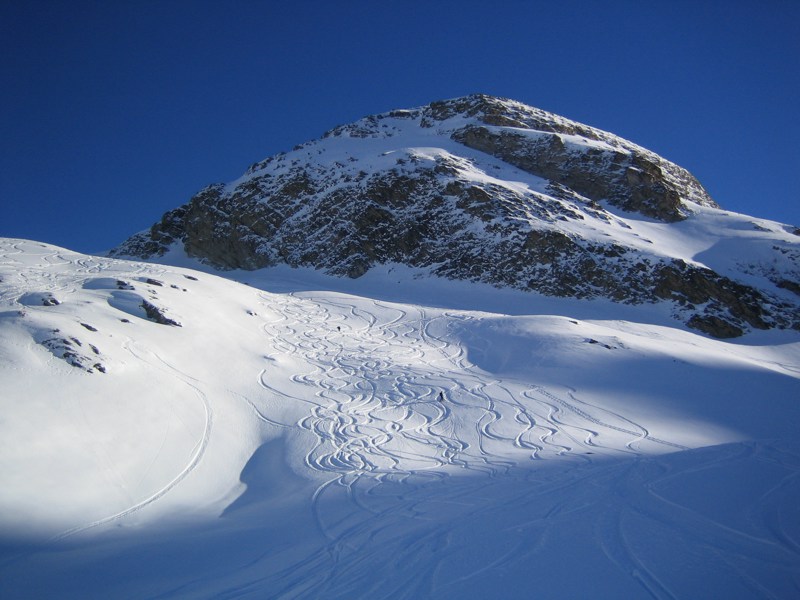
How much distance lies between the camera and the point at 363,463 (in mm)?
9773

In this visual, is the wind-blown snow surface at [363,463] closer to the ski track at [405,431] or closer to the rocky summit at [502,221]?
the ski track at [405,431]

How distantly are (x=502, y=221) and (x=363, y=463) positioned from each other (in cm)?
3348

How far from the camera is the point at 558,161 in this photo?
173 feet

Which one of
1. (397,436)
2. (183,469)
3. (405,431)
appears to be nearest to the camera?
(183,469)

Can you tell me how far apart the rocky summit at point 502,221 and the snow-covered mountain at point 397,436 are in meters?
0.57

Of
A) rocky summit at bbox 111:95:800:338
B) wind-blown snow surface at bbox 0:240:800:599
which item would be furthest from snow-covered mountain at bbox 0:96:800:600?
rocky summit at bbox 111:95:800:338

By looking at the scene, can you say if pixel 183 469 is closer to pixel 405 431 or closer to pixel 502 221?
pixel 405 431

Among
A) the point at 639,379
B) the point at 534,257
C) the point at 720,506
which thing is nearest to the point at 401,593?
the point at 720,506

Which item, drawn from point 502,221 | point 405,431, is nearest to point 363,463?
point 405,431

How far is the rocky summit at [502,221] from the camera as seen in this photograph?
3447 centimetres

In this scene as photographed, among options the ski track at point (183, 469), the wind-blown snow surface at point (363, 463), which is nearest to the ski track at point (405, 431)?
the wind-blown snow surface at point (363, 463)

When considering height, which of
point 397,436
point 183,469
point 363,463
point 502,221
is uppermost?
point 502,221

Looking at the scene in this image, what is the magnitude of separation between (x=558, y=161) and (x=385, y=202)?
2048cm

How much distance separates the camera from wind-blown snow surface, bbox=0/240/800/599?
5637 mm
